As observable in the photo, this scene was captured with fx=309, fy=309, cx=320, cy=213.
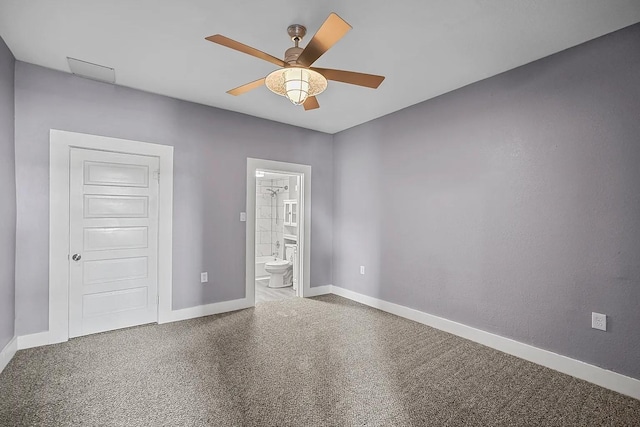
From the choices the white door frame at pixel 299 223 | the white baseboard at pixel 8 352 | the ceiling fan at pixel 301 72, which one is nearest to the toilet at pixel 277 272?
the white door frame at pixel 299 223

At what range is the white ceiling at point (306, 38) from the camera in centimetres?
201

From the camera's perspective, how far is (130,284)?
3.38m

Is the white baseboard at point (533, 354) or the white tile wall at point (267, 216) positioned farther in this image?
the white tile wall at point (267, 216)

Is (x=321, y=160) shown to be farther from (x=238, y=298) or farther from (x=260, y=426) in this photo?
(x=260, y=426)

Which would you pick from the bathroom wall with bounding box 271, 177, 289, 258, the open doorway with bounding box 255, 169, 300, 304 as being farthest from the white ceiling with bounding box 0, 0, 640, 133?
the bathroom wall with bounding box 271, 177, 289, 258

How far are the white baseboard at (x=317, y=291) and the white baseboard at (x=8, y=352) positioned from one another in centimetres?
314

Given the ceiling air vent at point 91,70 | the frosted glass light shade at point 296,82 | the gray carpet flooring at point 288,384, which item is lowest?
the gray carpet flooring at point 288,384

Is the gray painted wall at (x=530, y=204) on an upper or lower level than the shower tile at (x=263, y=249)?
upper

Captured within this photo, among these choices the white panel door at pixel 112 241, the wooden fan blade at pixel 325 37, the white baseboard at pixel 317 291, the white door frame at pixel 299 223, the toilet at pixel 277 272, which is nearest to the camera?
the wooden fan blade at pixel 325 37

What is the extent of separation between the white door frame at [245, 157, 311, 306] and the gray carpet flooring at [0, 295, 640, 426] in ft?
3.15

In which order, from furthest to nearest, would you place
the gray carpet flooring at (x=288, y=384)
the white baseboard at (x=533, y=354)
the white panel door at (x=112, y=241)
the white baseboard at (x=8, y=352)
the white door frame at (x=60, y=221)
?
the white panel door at (x=112, y=241)
the white door frame at (x=60, y=221)
the white baseboard at (x=8, y=352)
the white baseboard at (x=533, y=354)
the gray carpet flooring at (x=288, y=384)

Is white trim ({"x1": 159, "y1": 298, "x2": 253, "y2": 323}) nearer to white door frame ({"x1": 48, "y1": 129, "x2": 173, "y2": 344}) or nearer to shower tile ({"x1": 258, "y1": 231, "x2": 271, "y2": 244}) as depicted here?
white door frame ({"x1": 48, "y1": 129, "x2": 173, "y2": 344})

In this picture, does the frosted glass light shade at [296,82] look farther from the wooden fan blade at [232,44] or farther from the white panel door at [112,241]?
the white panel door at [112,241]

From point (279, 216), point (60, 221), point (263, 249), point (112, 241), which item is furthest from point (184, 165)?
point (263, 249)
